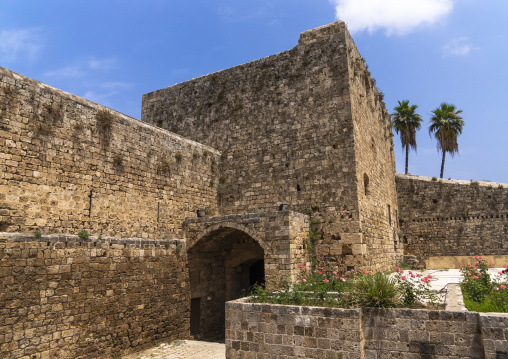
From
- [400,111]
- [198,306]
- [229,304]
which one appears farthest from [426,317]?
[400,111]

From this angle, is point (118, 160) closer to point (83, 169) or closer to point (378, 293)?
point (83, 169)

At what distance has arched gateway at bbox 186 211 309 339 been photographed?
37.5 ft

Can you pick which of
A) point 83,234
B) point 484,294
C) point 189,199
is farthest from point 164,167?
point 484,294

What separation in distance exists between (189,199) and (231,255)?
10.3 ft

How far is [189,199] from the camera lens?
13.8 m

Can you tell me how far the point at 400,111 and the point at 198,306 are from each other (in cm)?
2315

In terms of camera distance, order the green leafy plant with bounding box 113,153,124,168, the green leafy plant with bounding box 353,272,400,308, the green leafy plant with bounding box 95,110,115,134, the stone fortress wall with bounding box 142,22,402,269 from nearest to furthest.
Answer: the green leafy plant with bounding box 353,272,400,308 → the green leafy plant with bounding box 95,110,115,134 → the green leafy plant with bounding box 113,153,124,168 → the stone fortress wall with bounding box 142,22,402,269

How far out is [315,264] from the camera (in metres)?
12.5

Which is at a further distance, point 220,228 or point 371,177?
point 371,177

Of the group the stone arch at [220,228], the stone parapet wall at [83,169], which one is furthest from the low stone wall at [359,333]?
the stone parapet wall at [83,169]

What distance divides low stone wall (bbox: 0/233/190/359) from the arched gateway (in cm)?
86

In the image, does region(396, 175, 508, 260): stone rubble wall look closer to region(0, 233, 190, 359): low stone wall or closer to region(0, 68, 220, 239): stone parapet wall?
region(0, 68, 220, 239): stone parapet wall

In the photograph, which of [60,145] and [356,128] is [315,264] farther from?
[60,145]

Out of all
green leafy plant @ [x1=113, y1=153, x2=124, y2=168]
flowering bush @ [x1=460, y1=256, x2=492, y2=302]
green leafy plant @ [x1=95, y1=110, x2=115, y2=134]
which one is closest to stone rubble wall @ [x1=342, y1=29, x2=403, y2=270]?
flowering bush @ [x1=460, y1=256, x2=492, y2=302]
